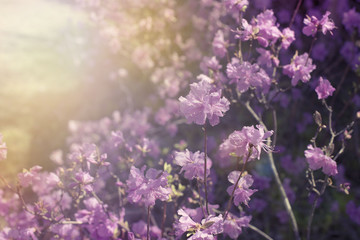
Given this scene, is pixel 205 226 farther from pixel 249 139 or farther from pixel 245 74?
pixel 245 74

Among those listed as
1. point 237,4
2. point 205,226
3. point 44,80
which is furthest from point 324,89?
point 44,80

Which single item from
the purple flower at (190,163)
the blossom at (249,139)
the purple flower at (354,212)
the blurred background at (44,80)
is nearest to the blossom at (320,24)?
the blossom at (249,139)

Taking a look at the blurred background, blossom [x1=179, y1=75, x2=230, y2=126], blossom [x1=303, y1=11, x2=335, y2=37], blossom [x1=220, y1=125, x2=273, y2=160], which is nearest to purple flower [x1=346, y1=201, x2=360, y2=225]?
blossom [x1=303, y1=11, x2=335, y2=37]

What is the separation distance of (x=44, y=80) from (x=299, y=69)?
457cm

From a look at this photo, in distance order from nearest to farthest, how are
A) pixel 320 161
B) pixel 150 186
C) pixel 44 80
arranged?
pixel 150 186, pixel 320 161, pixel 44 80

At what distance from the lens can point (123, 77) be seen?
5238mm

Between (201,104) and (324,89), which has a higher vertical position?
(201,104)

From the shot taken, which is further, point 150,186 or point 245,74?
point 245,74

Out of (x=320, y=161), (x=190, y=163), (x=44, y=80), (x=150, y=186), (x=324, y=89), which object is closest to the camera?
(x=150, y=186)

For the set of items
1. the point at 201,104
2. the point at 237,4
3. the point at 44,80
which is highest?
the point at 237,4

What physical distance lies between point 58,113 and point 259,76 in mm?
3827

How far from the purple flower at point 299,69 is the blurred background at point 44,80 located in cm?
345

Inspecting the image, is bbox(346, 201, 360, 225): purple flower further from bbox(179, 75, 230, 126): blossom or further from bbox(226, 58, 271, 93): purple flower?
bbox(179, 75, 230, 126): blossom

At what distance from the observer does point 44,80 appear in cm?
515
